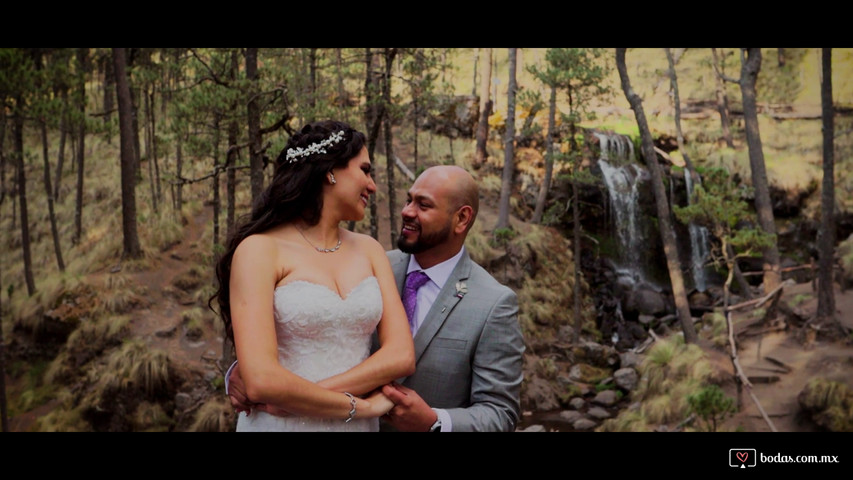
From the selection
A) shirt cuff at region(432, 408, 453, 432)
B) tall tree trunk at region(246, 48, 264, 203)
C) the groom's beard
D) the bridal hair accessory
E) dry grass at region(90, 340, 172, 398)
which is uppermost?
tall tree trunk at region(246, 48, 264, 203)

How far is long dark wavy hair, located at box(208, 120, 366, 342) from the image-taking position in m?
2.35

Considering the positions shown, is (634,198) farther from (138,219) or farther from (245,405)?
(245,405)

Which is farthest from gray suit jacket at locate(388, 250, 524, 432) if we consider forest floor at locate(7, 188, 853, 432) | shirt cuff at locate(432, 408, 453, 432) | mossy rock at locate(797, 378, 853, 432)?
mossy rock at locate(797, 378, 853, 432)

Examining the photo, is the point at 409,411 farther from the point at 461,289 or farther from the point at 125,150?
the point at 125,150

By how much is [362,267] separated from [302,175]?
0.41m

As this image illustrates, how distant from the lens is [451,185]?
261 cm

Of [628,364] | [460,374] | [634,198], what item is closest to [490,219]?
[634,198]

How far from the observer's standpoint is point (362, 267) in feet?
8.09

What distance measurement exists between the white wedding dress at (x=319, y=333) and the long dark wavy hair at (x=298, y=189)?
231 millimetres

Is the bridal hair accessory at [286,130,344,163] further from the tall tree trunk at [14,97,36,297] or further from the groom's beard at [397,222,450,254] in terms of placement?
the tall tree trunk at [14,97,36,297]

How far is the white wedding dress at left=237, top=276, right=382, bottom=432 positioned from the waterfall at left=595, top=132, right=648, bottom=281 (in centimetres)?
1714
